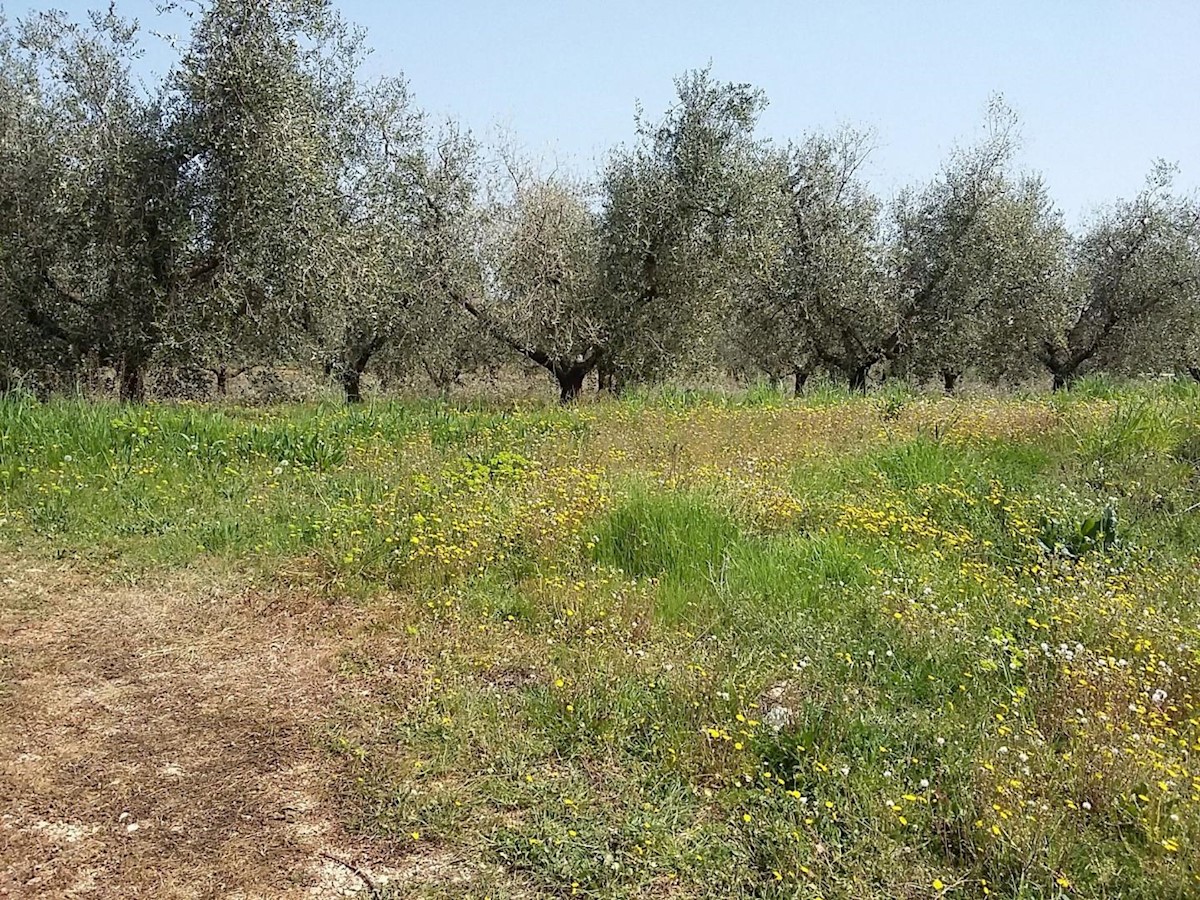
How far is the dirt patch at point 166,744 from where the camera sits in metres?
2.65

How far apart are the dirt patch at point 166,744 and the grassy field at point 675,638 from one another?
3 centimetres

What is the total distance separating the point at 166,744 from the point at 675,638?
249 centimetres

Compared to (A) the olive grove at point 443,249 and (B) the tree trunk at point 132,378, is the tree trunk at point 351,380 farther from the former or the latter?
(B) the tree trunk at point 132,378

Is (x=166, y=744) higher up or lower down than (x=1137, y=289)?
lower down

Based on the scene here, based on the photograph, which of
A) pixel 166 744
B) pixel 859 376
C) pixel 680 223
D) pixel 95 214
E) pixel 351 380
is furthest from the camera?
pixel 859 376

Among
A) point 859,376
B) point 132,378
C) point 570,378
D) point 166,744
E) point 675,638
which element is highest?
point 859,376

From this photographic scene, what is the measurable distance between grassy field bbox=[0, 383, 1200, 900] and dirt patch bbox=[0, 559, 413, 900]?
0.11 feet

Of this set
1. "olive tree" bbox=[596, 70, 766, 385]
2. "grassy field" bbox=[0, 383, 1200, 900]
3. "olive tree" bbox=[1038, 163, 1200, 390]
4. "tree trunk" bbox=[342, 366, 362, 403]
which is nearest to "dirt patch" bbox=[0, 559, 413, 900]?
"grassy field" bbox=[0, 383, 1200, 900]

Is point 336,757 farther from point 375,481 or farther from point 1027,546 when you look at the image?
point 1027,546

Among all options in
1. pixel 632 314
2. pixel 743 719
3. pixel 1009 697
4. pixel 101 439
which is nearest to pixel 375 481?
pixel 101 439

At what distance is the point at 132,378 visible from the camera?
12.6m

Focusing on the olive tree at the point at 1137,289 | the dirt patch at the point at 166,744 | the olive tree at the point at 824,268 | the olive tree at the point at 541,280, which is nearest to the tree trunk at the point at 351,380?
the olive tree at the point at 541,280

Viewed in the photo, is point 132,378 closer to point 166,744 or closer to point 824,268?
point 166,744

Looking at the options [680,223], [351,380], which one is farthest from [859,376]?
[351,380]
